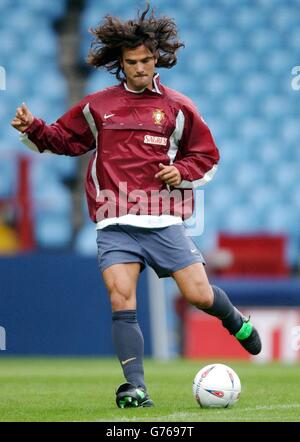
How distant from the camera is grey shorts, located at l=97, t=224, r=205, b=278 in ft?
19.9

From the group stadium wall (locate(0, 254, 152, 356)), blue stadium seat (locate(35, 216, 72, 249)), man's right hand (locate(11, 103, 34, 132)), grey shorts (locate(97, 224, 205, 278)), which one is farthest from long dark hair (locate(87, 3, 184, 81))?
blue stadium seat (locate(35, 216, 72, 249))

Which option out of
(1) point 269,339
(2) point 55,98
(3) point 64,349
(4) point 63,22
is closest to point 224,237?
(1) point 269,339

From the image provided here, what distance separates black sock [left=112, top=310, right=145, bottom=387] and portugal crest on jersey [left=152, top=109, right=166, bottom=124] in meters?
1.04

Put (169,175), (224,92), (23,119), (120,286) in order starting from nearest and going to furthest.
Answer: (120,286), (169,175), (23,119), (224,92)

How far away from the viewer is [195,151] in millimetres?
6301

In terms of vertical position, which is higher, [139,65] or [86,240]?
[139,65]

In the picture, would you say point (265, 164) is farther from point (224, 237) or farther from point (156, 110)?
point (156, 110)

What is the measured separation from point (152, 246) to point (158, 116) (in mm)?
706

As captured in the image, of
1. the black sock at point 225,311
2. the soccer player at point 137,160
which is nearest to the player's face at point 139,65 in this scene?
the soccer player at point 137,160

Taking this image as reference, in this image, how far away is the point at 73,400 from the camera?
6.25 metres

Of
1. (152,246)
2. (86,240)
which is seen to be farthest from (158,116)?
(86,240)

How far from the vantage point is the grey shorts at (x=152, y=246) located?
6062 mm

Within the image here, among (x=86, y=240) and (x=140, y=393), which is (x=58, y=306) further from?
(x=140, y=393)

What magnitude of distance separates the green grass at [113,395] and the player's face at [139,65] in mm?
1720
